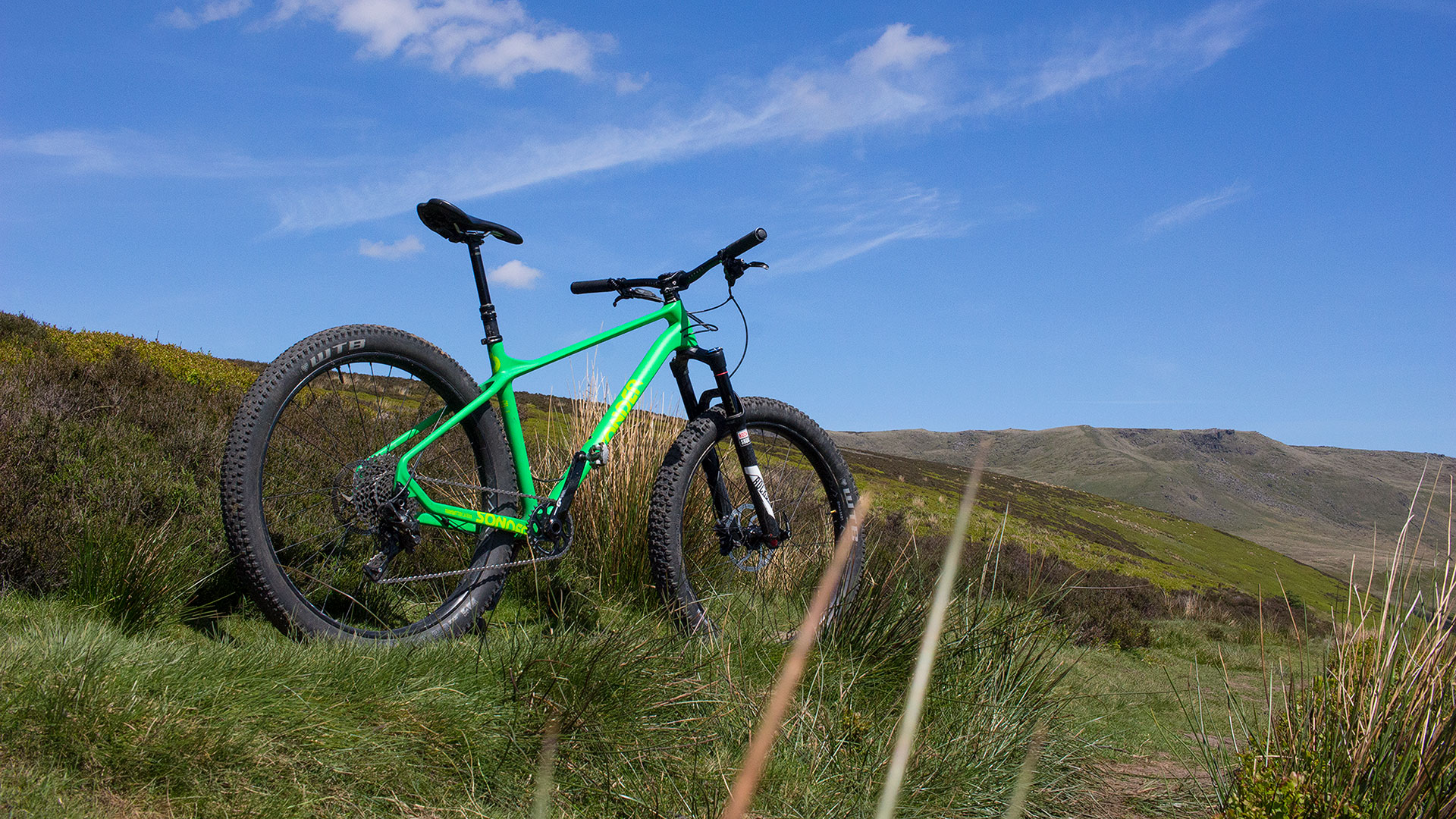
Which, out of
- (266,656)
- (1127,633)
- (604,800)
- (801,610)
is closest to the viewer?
(604,800)

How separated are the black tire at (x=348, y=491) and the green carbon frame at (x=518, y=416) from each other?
6cm

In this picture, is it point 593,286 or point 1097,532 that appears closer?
point 593,286

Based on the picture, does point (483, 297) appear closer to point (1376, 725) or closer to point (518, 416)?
point (518, 416)

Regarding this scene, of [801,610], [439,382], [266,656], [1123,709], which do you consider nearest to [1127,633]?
[1123,709]

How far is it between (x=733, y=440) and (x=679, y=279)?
812 mm

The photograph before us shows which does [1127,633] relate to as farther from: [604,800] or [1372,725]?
[604,800]

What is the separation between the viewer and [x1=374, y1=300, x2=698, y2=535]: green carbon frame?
3.27 metres

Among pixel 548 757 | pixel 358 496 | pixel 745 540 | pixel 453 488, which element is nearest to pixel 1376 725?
pixel 548 757

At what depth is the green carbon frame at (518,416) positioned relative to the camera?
3.27m

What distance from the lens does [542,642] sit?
8.89 feet

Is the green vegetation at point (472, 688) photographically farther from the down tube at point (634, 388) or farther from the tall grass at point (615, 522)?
the down tube at point (634, 388)

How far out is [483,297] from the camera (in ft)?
11.7

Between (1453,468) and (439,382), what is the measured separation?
343 centimetres

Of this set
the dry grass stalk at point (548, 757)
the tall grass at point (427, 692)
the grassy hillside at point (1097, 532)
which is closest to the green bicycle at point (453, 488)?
the tall grass at point (427, 692)
